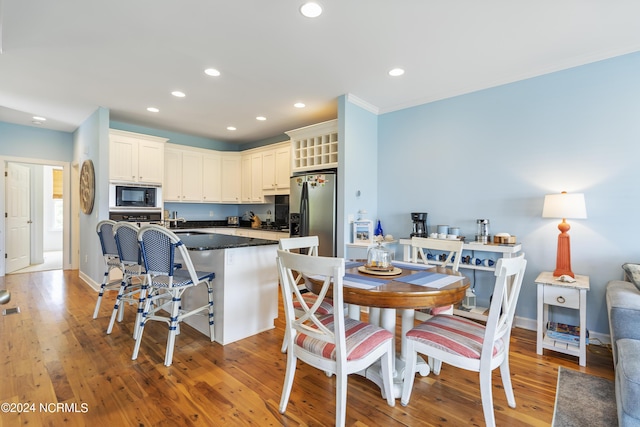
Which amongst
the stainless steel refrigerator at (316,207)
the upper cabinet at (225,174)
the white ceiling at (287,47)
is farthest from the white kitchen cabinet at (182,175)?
the stainless steel refrigerator at (316,207)

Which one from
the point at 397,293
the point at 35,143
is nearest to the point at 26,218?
the point at 35,143

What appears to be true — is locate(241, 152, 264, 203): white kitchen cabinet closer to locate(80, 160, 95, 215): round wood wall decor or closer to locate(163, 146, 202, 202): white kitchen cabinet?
locate(163, 146, 202, 202): white kitchen cabinet

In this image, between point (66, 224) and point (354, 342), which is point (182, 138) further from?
point (354, 342)

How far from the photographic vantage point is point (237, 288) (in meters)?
2.74

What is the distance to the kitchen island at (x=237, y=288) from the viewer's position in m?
2.66

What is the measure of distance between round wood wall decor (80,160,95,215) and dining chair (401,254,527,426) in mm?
4787

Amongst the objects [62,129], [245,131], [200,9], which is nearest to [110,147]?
[62,129]

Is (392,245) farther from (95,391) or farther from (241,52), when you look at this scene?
(95,391)

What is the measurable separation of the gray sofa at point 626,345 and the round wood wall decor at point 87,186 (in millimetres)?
5694

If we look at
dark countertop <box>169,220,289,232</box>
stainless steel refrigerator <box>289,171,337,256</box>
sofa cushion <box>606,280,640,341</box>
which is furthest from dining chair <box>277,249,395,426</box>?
dark countertop <box>169,220,289,232</box>

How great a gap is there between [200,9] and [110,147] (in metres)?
3.41

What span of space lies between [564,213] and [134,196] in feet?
18.2

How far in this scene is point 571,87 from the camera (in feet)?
9.61

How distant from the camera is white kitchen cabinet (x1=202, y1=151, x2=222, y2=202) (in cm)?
594
